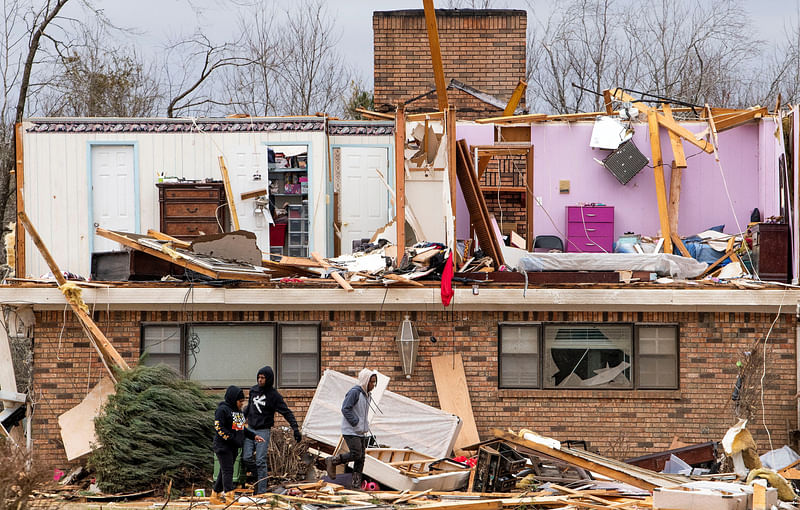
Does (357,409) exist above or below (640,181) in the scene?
below

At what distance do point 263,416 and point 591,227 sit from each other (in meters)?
7.71

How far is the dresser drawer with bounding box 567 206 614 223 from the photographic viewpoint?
17641mm

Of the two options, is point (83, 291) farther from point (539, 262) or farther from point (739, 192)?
point (739, 192)

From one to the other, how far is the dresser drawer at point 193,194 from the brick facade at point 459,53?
20.7ft

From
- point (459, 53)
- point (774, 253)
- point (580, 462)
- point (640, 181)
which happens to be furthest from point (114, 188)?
point (774, 253)

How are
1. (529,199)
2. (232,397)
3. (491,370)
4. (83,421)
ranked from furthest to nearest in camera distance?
→ 1. (529,199)
2. (491,370)
3. (83,421)
4. (232,397)

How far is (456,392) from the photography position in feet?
48.9

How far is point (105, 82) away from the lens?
31.9 metres

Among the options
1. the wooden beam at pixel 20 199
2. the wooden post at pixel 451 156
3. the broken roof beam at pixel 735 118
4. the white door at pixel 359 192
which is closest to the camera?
the wooden post at pixel 451 156

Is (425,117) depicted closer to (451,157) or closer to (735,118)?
(451,157)

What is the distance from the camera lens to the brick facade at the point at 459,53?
873 inches

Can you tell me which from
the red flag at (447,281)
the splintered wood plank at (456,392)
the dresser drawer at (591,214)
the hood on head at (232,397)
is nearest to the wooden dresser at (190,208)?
the red flag at (447,281)

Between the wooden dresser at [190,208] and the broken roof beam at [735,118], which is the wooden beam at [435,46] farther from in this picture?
the broken roof beam at [735,118]

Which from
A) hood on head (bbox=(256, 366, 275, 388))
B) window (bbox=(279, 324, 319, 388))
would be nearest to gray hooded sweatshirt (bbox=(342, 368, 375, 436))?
hood on head (bbox=(256, 366, 275, 388))
